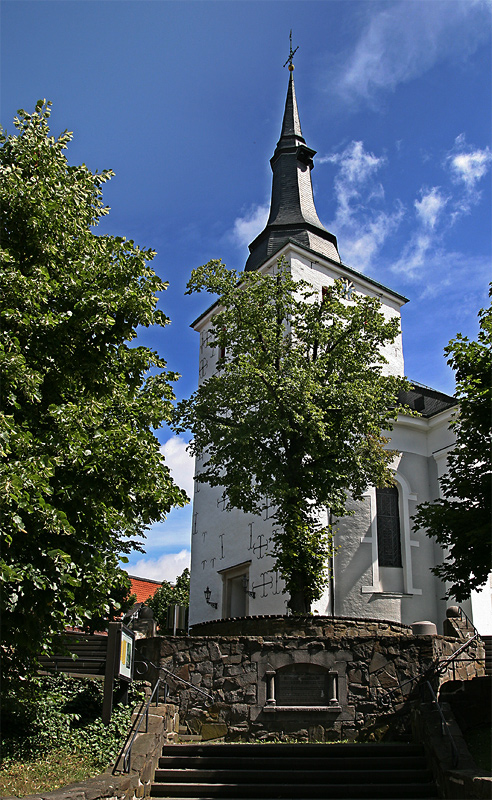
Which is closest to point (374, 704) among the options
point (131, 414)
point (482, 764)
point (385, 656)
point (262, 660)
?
point (385, 656)

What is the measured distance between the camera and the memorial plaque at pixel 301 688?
11523 mm

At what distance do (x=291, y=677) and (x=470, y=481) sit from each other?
4494 mm

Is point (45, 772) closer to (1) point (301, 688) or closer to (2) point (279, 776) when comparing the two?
Result: (2) point (279, 776)

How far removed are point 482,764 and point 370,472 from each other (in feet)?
24.7

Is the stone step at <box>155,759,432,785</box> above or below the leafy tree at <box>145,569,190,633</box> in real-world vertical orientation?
below

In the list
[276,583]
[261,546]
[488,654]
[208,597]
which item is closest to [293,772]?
[488,654]

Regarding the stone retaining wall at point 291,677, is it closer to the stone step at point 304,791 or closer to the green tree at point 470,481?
the green tree at point 470,481

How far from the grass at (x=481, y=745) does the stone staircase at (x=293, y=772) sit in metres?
0.70

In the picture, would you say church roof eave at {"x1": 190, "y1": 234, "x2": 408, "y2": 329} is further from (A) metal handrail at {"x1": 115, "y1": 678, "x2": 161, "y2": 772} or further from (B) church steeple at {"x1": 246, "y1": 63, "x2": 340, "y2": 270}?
(A) metal handrail at {"x1": 115, "y1": 678, "x2": 161, "y2": 772}

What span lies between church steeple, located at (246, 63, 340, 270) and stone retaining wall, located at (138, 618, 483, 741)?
14535 mm

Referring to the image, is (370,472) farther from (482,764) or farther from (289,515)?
(482,764)

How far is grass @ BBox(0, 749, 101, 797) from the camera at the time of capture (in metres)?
7.37

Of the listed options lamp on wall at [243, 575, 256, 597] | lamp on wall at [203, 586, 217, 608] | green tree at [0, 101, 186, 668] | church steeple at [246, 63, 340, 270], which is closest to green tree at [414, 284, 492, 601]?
green tree at [0, 101, 186, 668]

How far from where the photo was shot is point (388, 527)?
64.8 feet
